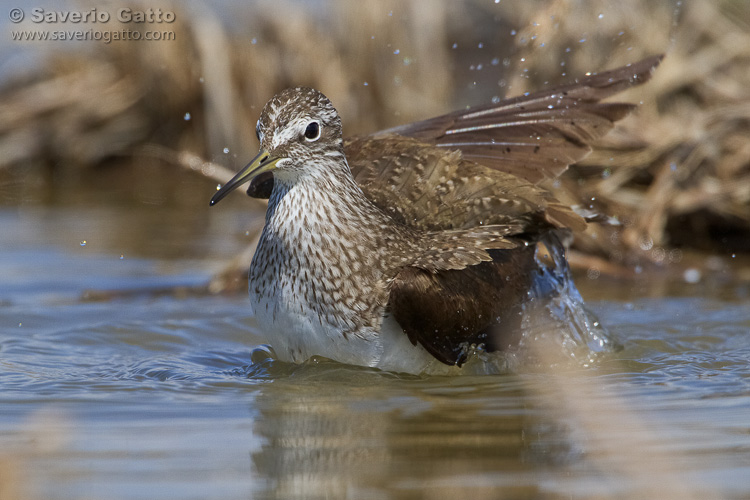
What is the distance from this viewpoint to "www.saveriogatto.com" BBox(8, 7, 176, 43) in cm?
994

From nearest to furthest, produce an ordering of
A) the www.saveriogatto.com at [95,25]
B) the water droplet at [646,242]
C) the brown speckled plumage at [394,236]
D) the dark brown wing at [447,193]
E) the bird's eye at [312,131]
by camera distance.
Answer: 1. the brown speckled plumage at [394,236]
2. the bird's eye at [312,131]
3. the dark brown wing at [447,193]
4. the water droplet at [646,242]
5. the www.saveriogatto.com at [95,25]

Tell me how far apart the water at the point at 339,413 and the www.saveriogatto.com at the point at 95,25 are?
12.1 feet

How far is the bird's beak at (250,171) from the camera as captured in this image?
4.69 metres

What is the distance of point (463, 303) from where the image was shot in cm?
487

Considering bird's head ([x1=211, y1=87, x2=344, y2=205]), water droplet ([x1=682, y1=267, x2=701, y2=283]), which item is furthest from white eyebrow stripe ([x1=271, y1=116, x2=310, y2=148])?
water droplet ([x1=682, y1=267, x2=701, y2=283])

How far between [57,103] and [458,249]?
20.2 ft

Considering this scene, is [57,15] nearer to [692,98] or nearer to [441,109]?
[441,109]

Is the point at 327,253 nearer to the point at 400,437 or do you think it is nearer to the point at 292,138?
the point at 292,138

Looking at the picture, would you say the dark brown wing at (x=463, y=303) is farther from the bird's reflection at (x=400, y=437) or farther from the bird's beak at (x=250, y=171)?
the bird's beak at (x=250, y=171)

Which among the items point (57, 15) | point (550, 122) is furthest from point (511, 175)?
point (57, 15)

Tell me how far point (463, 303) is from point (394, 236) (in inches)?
17.5

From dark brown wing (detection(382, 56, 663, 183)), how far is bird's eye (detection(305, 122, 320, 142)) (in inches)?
40.5

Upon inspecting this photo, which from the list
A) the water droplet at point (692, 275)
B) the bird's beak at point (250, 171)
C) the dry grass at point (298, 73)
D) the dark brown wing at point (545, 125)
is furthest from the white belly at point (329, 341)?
the dry grass at point (298, 73)

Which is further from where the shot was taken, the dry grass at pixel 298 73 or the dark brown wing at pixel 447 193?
the dry grass at pixel 298 73
